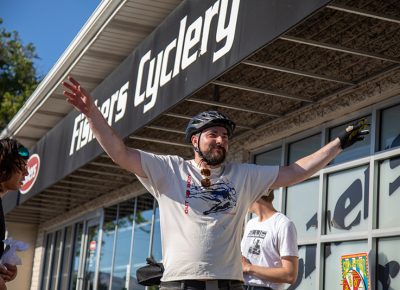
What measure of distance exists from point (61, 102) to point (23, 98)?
2450cm

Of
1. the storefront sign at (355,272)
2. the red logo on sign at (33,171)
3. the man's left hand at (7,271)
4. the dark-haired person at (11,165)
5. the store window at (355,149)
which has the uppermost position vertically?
the red logo on sign at (33,171)

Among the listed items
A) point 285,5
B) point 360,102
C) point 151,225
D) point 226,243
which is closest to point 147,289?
point 151,225

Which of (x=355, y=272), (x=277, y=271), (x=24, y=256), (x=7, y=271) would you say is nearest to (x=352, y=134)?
(x=277, y=271)

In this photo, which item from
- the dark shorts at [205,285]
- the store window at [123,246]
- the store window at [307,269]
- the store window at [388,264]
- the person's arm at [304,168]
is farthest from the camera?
the store window at [123,246]

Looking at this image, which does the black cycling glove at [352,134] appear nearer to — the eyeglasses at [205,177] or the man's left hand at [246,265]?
the eyeglasses at [205,177]

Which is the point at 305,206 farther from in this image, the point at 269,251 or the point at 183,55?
the point at 269,251

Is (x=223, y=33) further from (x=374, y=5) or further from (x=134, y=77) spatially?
(x=134, y=77)

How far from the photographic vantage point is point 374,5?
5289mm

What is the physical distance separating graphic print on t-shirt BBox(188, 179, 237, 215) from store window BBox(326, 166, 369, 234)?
3.16 meters

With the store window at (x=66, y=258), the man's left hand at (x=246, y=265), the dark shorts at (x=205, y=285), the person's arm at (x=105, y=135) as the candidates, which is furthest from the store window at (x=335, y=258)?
the store window at (x=66, y=258)

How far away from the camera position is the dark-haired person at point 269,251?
5.75 m

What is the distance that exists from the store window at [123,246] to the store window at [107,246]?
0.95ft

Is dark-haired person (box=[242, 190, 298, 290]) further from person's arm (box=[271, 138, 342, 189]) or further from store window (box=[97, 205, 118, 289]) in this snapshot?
store window (box=[97, 205, 118, 289])

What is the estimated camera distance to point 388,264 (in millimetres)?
6613
